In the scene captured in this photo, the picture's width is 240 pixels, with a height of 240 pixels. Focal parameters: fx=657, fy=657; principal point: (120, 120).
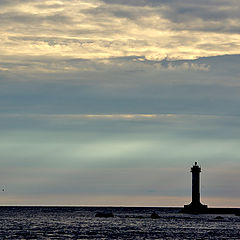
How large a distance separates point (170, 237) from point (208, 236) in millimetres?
7528

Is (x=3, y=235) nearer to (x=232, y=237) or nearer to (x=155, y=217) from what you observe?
(x=232, y=237)

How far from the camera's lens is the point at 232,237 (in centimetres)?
10250

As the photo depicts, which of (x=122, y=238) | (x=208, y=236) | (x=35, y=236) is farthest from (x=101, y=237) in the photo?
(x=208, y=236)

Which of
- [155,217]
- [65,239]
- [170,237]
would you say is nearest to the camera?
[65,239]

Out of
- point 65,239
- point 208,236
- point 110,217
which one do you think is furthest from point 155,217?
point 65,239

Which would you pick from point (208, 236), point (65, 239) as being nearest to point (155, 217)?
point (208, 236)

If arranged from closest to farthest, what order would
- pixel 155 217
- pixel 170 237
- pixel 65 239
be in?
pixel 65 239, pixel 170 237, pixel 155 217

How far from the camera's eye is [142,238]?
317ft

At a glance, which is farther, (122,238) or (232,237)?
(232,237)

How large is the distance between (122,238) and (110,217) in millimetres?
99731

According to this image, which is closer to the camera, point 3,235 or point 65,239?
point 65,239

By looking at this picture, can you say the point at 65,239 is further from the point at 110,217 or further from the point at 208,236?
the point at 110,217

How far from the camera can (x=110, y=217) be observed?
640ft

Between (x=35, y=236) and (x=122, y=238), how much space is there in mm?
13295
